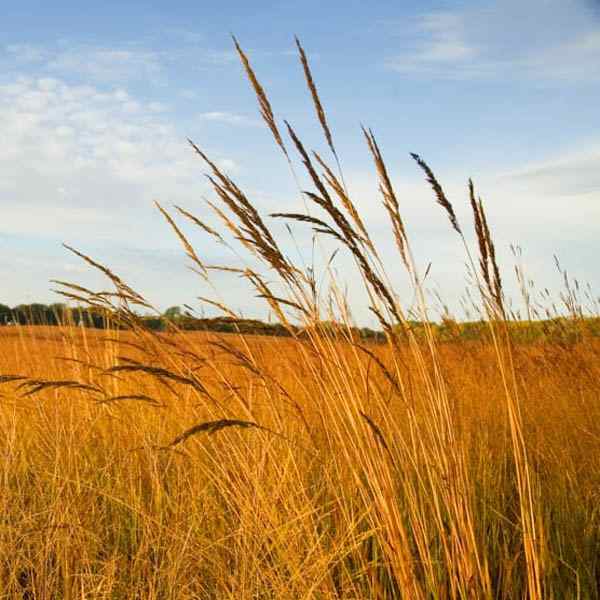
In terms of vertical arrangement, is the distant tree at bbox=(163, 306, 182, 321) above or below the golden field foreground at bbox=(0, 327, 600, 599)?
above

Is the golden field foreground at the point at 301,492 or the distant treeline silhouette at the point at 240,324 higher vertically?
the distant treeline silhouette at the point at 240,324

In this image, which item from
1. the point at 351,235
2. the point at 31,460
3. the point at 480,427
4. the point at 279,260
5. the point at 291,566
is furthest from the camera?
the point at 480,427

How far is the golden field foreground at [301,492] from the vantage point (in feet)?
5.57

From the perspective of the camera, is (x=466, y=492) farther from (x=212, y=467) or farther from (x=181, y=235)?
(x=212, y=467)

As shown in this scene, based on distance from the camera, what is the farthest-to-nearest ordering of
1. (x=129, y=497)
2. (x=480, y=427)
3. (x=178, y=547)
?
(x=480, y=427), (x=129, y=497), (x=178, y=547)

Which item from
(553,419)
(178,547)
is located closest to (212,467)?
(178,547)

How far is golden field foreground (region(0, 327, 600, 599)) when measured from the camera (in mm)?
1698

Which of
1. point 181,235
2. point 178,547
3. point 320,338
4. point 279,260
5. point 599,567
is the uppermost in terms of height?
point 181,235

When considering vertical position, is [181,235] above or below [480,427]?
above

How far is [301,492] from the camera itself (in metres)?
2.26

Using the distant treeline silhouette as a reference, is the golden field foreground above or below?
below

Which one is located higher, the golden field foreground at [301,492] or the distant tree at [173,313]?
the distant tree at [173,313]

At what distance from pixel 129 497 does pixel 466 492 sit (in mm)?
1620

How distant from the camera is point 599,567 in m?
2.32
